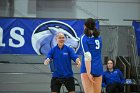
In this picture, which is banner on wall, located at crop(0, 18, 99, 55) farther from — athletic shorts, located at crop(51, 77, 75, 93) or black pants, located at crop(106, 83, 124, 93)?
athletic shorts, located at crop(51, 77, 75, 93)

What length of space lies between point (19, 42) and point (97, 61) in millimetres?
5196

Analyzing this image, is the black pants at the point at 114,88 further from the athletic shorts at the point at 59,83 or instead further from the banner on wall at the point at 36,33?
the athletic shorts at the point at 59,83

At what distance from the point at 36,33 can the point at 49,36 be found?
1.36 ft

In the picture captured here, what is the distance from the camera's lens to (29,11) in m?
11.5

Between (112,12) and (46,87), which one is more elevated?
(112,12)

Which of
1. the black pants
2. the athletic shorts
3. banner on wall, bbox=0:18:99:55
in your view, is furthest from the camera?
banner on wall, bbox=0:18:99:55

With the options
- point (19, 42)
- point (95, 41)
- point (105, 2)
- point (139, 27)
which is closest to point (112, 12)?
point (105, 2)

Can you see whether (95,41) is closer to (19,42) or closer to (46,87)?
(19,42)

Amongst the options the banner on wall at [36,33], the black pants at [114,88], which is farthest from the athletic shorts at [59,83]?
the banner on wall at [36,33]

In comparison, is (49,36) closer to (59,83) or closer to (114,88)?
(114,88)

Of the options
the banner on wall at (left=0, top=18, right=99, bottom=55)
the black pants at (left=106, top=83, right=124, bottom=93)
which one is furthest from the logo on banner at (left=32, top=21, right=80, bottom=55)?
the black pants at (left=106, top=83, right=124, bottom=93)

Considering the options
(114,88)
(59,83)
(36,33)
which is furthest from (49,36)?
(59,83)

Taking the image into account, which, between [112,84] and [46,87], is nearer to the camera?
[112,84]

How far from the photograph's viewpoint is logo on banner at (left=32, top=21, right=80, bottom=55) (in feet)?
32.7
